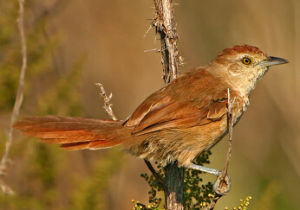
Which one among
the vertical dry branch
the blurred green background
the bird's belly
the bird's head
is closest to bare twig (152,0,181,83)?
the vertical dry branch

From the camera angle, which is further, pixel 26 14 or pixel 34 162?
pixel 26 14

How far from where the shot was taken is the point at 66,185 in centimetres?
617

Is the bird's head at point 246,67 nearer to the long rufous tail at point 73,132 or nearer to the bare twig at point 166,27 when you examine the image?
the bare twig at point 166,27

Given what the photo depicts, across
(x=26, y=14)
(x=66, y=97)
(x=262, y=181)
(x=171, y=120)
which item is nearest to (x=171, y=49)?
(x=171, y=120)

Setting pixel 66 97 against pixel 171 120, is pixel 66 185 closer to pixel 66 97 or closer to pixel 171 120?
pixel 66 97

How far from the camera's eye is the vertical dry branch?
3.49m

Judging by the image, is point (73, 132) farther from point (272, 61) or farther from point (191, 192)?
point (272, 61)

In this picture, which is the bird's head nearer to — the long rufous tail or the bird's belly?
the bird's belly

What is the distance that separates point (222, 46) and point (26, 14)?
104 inches

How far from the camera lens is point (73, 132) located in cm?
371

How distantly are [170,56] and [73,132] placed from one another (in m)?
0.92

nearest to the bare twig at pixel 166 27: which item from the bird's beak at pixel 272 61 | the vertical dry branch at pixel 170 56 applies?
the vertical dry branch at pixel 170 56

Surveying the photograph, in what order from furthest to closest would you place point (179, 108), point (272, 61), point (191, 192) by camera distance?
point (272, 61) → point (179, 108) → point (191, 192)

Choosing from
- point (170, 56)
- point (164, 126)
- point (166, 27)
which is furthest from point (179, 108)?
point (166, 27)
